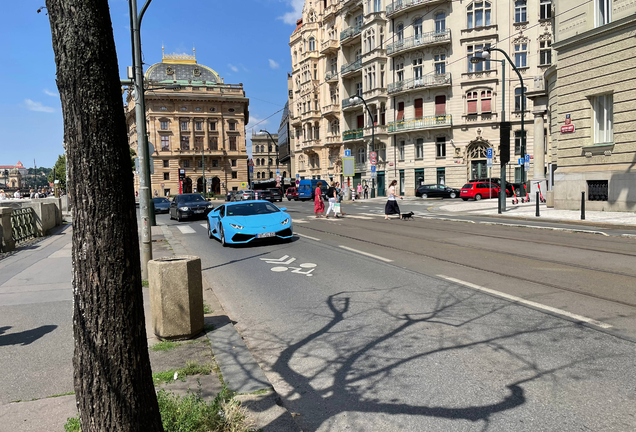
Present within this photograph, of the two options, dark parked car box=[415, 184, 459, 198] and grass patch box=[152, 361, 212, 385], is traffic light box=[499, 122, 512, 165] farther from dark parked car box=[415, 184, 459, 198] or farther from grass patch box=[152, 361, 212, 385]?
grass patch box=[152, 361, 212, 385]

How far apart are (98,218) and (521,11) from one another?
4922cm

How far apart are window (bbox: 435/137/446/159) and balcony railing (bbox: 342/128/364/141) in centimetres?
1000

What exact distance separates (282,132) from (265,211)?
91123mm

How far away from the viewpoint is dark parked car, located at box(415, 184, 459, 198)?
4384cm

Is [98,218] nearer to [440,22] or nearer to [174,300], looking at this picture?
[174,300]

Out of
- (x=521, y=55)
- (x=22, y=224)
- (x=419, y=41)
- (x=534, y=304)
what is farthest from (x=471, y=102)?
(x=534, y=304)

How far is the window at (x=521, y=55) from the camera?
44.0 m

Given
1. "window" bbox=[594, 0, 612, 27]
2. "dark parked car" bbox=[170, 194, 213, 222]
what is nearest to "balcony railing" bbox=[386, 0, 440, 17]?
"window" bbox=[594, 0, 612, 27]

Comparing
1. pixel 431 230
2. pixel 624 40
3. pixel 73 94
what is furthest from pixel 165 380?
pixel 624 40

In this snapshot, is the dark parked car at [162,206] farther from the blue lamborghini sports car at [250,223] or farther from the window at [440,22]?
the window at [440,22]

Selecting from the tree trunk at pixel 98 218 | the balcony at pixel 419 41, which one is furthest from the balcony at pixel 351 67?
the tree trunk at pixel 98 218

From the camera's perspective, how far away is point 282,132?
340ft

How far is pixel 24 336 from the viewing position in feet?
18.0

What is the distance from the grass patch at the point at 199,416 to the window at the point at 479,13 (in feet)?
158
